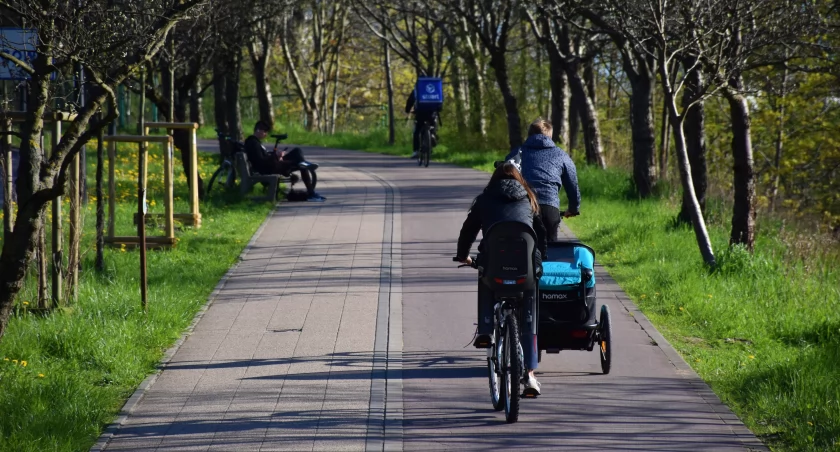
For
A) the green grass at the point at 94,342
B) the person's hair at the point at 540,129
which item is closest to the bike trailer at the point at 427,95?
the green grass at the point at 94,342

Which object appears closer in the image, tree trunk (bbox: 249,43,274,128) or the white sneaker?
the white sneaker

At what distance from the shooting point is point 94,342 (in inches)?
325

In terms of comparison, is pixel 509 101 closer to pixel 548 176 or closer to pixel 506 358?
pixel 548 176

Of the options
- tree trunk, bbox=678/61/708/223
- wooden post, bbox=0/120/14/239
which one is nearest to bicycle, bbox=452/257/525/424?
wooden post, bbox=0/120/14/239

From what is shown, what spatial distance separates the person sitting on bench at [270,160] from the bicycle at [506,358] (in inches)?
458

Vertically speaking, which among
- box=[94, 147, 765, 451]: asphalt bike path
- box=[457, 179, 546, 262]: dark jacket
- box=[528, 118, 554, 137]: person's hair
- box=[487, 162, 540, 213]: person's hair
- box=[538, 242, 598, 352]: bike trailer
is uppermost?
box=[528, 118, 554, 137]: person's hair

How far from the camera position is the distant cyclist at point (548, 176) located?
28.1ft

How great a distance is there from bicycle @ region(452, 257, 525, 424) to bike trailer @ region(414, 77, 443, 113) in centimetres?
1911

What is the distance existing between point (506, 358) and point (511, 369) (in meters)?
0.16

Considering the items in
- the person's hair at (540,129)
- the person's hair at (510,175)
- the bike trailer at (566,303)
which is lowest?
the bike trailer at (566,303)

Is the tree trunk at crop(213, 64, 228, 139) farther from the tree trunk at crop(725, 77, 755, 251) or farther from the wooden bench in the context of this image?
the tree trunk at crop(725, 77, 755, 251)

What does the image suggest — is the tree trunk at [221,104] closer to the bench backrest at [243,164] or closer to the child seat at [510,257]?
the bench backrest at [243,164]

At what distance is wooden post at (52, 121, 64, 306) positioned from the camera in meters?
9.48

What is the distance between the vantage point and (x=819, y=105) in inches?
1107
